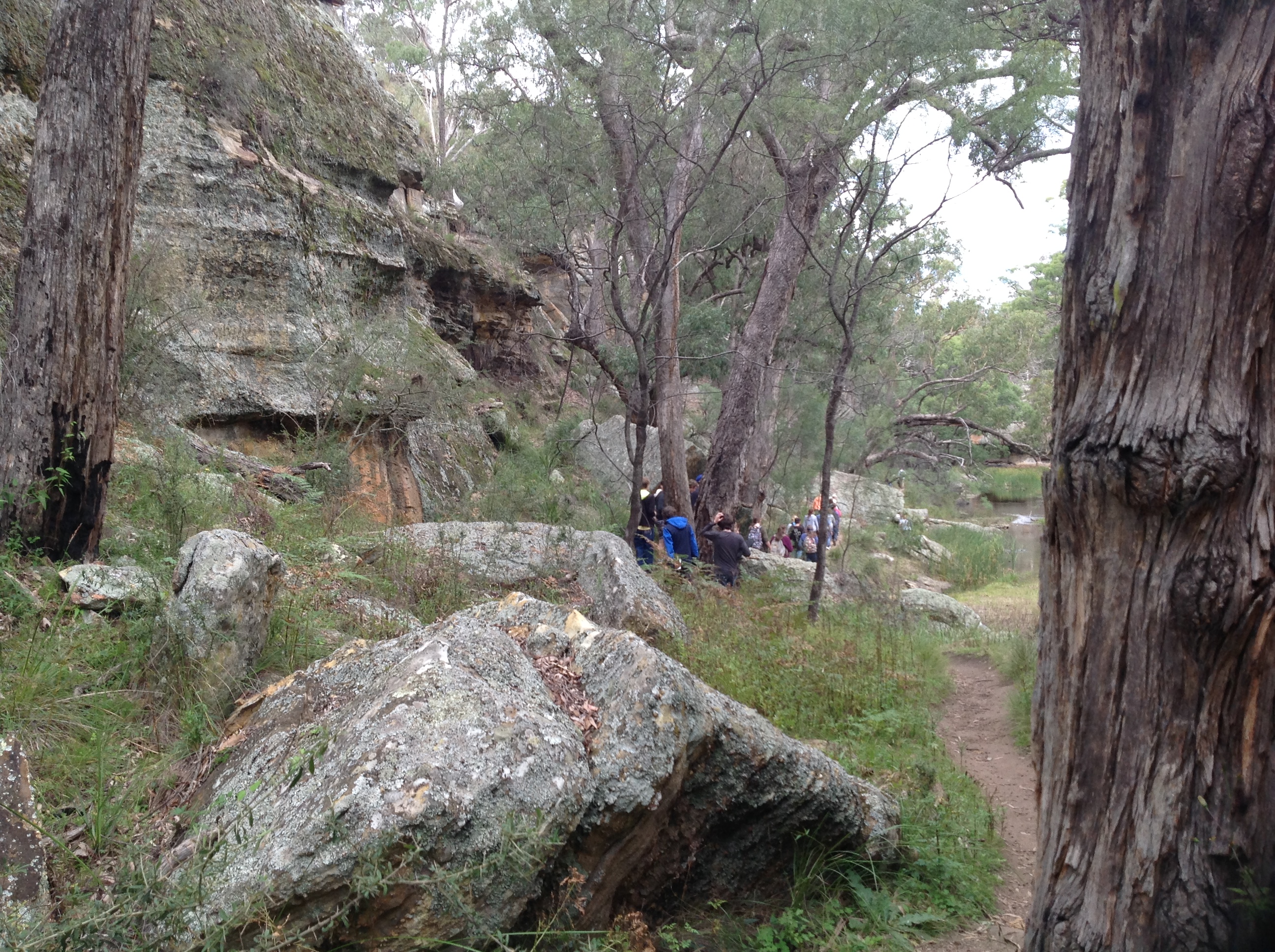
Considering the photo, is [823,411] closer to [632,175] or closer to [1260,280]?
[632,175]

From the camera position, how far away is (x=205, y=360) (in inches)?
363

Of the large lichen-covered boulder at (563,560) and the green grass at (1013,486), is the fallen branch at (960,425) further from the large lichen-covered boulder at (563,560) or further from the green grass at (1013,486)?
the green grass at (1013,486)

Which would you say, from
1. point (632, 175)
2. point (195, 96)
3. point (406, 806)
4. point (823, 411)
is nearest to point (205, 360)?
point (195, 96)

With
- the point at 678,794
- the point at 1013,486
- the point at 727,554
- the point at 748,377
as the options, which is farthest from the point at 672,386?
the point at 1013,486

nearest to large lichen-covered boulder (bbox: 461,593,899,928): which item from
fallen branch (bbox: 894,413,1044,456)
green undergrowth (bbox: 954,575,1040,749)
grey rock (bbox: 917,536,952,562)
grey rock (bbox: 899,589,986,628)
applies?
green undergrowth (bbox: 954,575,1040,749)

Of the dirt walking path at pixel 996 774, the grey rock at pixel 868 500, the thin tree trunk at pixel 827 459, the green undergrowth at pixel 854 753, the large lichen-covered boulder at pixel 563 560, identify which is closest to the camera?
the green undergrowth at pixel 854 753

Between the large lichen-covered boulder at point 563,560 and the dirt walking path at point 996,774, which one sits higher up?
the large lichen-covered boulder at point 563,560

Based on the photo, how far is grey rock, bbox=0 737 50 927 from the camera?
229 cm

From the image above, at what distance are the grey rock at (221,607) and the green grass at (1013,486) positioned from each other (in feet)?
93.3

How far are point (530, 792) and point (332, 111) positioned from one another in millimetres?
11617

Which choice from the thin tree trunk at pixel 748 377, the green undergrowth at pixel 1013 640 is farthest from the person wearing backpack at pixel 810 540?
the thin tree trunk at pixel 748 377

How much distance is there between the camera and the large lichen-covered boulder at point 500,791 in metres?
2.39

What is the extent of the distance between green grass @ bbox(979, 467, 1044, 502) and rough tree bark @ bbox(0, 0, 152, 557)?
2829cm

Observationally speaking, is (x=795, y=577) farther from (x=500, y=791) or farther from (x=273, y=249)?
(x=500, y=791)
